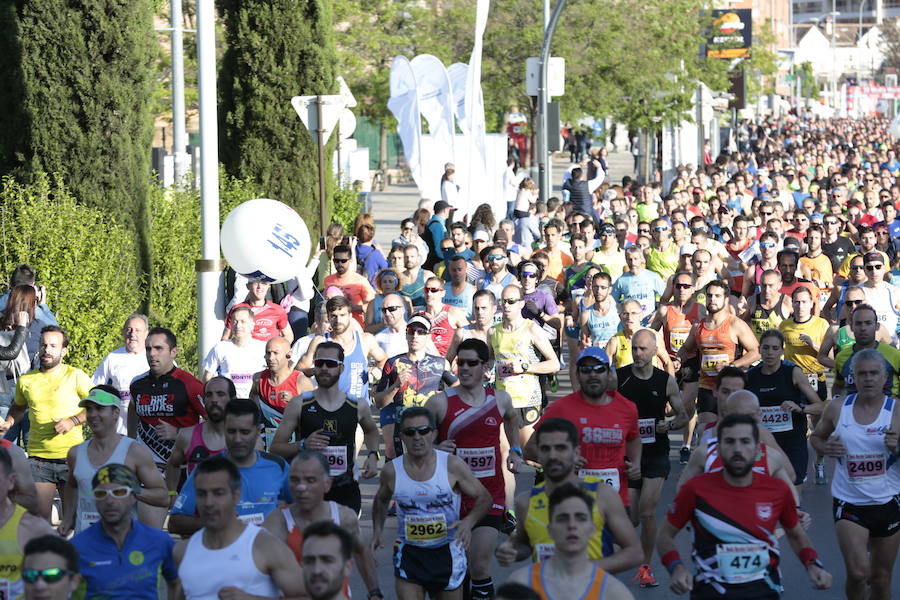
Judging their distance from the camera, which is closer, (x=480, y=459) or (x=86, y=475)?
(x=86, y=475)

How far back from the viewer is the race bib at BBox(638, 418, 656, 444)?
32.3 ft

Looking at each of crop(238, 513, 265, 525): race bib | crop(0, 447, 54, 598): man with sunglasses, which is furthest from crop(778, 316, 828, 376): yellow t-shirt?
crop(0, 447, 54, 598): man with sunglasses

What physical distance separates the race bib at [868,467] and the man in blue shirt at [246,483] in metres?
2.98

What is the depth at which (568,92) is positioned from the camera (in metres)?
40.1

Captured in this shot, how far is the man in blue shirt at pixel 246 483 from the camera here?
736 cm

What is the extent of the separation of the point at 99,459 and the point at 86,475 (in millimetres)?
101

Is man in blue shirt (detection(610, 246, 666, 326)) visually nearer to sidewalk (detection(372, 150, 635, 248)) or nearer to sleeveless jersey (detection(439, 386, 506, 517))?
sleeveless jersey (detection(439, 386, 506, 517))

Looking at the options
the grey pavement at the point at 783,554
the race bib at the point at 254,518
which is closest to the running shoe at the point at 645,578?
the grey pavement at the point at 783,554

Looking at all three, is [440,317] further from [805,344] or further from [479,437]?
[479,437]

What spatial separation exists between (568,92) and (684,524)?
1332 inches

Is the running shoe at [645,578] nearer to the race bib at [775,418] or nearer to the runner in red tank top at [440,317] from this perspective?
the race bib at [775,418]

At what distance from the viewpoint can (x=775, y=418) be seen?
10258 mm

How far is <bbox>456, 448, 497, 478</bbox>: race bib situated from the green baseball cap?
1.85 metres

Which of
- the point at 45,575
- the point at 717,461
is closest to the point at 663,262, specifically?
the point at 717,461
